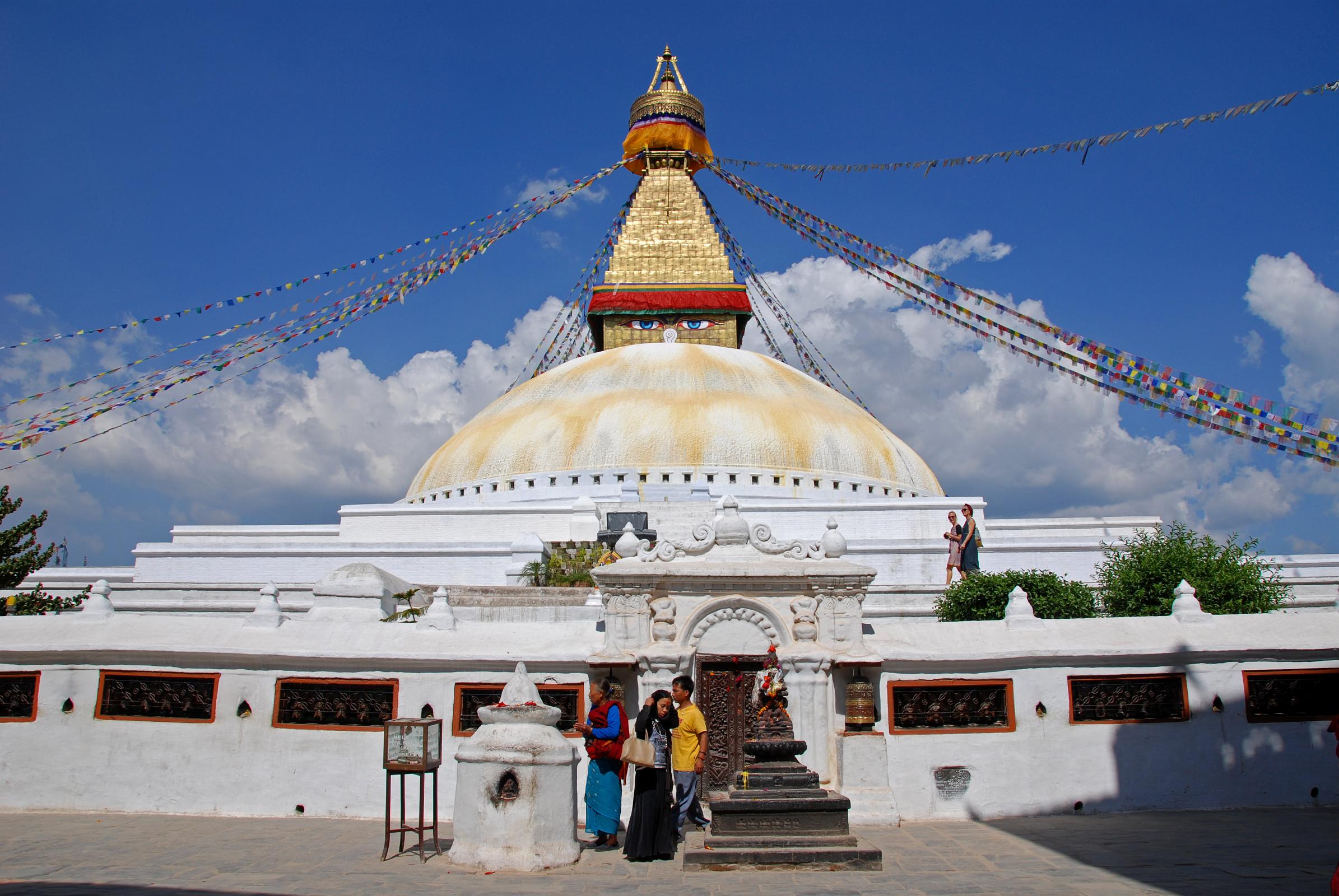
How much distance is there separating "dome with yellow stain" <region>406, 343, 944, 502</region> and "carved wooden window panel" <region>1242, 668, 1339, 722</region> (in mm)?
12867

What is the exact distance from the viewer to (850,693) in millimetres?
7941

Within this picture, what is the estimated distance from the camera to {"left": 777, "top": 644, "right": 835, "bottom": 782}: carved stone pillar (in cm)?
803

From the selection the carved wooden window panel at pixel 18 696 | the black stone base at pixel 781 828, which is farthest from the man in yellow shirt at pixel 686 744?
the carved wooden window panel at pixel 18 696

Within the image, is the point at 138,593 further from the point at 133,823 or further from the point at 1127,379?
the point at 1127,379

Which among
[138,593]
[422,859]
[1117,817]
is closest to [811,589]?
[1117,817]

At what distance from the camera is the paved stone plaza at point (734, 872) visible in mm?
5598

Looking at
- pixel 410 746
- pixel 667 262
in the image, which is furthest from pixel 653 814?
pixel 667 262

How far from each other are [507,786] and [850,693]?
2.92 m

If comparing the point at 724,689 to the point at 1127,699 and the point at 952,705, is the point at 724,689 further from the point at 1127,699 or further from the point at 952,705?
the point at 1127,699

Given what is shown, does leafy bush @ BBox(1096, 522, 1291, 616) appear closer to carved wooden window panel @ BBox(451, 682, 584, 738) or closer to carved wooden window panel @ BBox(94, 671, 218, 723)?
carved wooden window panel @ BBox(451, 682, 584, 738)

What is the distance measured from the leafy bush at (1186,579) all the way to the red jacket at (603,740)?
21.6 ft

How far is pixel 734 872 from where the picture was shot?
20.1ft

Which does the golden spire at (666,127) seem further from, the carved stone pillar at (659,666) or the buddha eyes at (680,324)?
the carved stone pillar at (659,666)

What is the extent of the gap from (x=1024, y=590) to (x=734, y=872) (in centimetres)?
586
